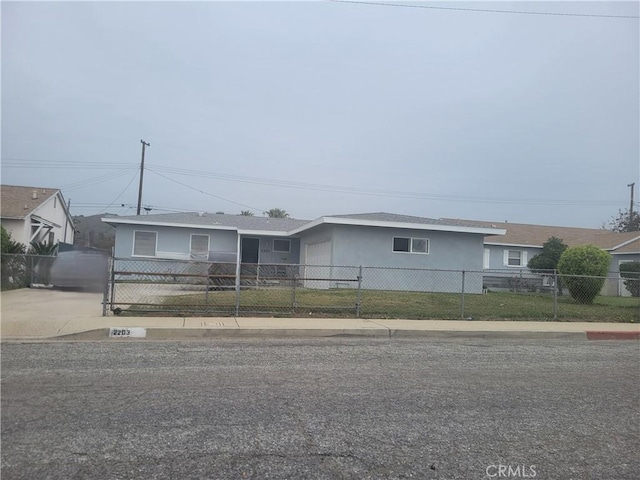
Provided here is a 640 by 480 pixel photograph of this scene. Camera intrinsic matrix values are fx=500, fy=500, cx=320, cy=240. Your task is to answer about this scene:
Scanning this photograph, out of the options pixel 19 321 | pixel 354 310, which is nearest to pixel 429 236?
pixel 354 310

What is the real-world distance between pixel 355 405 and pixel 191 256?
2051 centimetres

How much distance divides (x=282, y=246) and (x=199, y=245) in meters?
4.43

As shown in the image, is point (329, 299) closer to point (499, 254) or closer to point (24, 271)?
point (24, 271)

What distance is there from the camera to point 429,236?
21.4 meters

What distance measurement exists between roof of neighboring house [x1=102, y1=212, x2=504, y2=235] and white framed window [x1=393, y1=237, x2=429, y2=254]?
72cm

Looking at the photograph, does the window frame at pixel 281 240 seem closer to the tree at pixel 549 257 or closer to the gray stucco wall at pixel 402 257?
the gray stucco wall at pixel 402 257

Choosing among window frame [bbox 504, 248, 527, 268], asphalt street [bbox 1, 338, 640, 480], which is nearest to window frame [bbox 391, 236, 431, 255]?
window frame [bbox 504, 248, 527, 268]

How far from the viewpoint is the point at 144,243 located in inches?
961

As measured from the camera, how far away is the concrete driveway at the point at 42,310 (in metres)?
9.55

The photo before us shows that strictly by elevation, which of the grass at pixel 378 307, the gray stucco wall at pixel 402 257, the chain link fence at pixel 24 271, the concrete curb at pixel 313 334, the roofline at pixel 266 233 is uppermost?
the roofline at pixel 266 233

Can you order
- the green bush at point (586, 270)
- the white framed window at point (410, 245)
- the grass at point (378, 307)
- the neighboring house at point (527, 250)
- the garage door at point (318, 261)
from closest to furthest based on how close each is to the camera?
the grass at point (378, 307) < the green bush at point (586, 270) < the garage door at point (318, 261) < the white framed window at point (410, 245) < the neighboring house at point (527, 250)

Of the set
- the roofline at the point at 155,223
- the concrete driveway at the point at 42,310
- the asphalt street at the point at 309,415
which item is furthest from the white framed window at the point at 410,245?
the asphalt street at the point at 309,415

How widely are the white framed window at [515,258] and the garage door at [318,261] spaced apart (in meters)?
13.0

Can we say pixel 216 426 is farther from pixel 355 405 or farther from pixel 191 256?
pixel 191 256
